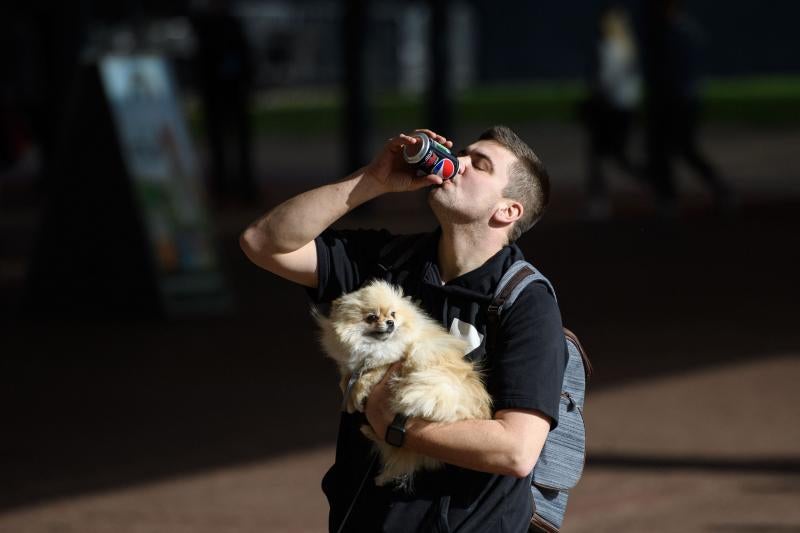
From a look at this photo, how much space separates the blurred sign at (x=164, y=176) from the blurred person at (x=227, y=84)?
6196mm

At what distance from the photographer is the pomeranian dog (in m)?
2.77

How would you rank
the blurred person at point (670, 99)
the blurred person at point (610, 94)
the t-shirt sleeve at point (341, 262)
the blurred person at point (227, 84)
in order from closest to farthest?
the t-shirt sleeve at point (341, 262) < the blurred person at point (670, 99) < the blurred person at point (610, 94) < the blurred person at point (227, 84)

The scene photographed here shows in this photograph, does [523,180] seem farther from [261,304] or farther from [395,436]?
[261,304]

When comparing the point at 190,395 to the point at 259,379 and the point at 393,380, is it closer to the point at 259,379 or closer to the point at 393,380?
the point at 259,379

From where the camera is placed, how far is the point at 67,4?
54.9 feet

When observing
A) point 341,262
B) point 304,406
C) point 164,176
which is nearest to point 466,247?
point 341,262

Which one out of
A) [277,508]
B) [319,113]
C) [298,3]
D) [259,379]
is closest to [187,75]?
[298,3]

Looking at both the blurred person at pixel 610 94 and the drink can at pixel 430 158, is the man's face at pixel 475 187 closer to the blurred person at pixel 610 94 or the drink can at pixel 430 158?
the drink can at pixel 430 158

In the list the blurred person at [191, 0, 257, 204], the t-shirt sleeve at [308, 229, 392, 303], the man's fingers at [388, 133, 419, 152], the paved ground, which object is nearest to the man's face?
the man's fingers at [388, 133, 419, 152]

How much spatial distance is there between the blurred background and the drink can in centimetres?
334

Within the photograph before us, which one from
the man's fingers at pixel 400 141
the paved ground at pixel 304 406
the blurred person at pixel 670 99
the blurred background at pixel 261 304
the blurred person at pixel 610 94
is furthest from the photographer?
the blurred person at pixel 610 94

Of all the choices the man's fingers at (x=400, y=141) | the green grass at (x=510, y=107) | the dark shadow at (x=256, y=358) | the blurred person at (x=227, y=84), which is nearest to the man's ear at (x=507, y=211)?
the man's fingers at (x=400, y=141)

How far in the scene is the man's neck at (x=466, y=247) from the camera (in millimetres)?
3033

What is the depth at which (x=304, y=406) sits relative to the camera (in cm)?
793
